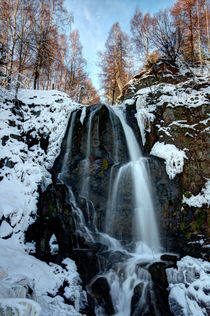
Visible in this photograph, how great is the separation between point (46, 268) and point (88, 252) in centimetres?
139

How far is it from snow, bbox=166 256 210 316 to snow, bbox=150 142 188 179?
326 cm

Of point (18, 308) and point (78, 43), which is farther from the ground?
point (78, 43)

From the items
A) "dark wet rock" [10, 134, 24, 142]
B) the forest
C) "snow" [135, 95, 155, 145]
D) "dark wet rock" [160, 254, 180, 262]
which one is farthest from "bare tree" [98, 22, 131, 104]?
"dark wet rock" [160, 254, 180, 262]

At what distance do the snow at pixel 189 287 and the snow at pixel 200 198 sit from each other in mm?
2028

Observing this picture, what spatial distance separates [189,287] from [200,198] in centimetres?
335

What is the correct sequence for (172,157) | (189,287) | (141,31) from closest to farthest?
1. (189,287)
2. (172,157)
3. (141,31)

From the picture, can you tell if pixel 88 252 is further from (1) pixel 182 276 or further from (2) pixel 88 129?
(2) pixel 88 129

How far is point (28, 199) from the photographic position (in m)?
6.00

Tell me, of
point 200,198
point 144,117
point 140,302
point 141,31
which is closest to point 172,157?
point 200,198

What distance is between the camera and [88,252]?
532 cm

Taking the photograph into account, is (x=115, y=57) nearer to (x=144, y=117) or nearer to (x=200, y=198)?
(x=144, y=117)

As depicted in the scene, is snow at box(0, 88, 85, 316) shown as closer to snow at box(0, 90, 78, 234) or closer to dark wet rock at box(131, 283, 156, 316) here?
snow at box(0, 90, 78, 234)

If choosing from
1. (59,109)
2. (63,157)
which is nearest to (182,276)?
(63,157)

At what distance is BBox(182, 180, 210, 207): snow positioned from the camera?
6531 mm
